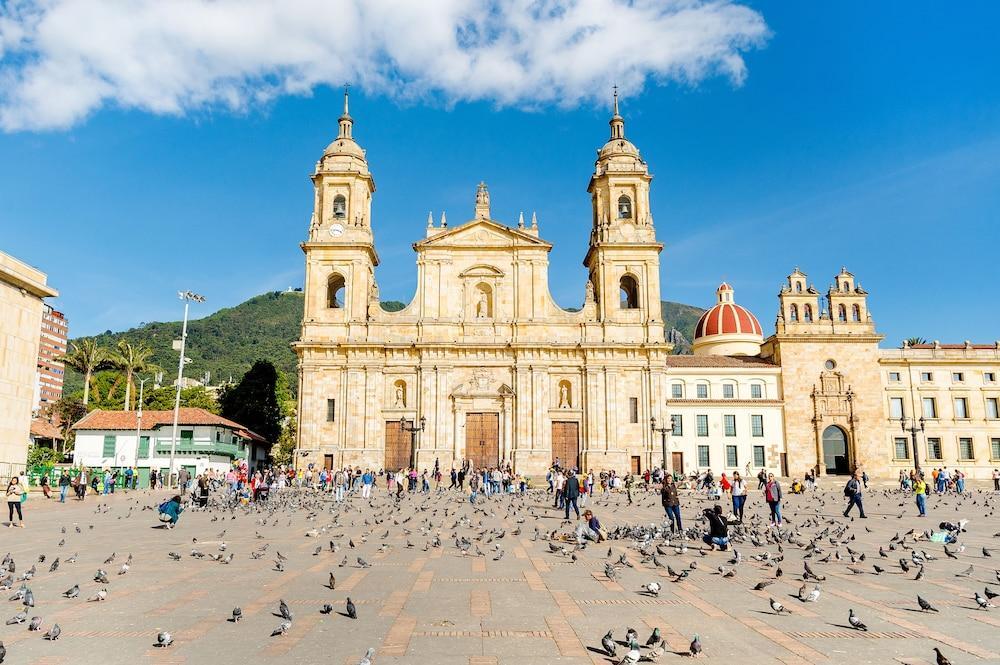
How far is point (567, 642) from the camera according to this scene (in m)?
7.50

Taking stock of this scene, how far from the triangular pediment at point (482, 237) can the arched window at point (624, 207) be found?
6.24 metres

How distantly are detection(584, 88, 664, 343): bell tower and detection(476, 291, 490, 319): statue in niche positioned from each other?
769cm

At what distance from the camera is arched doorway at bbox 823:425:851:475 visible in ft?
179

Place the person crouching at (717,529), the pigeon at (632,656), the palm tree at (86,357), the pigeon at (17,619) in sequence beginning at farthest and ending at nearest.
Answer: the palm tree at (86,357) < the person crouching at (717,529) < the pigeon at (17,619) < the pigeon at (632,656)

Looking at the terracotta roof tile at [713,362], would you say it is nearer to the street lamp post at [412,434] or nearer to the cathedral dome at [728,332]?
the cathedral dome at [728,332]

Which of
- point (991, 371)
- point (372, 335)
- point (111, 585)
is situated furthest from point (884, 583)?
point (991, 371)

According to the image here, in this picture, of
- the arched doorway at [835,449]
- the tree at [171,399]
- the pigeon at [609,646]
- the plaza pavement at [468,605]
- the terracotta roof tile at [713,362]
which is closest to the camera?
the pigeon at [609,646]

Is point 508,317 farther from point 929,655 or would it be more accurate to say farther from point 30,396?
point 929,655

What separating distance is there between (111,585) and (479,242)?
1554 inches

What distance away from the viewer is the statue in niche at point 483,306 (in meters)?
48.6

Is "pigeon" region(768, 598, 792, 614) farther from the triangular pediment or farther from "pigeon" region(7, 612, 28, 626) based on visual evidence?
the triangular pediment

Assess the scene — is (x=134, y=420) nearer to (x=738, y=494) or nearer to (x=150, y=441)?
(x=150, y=441)

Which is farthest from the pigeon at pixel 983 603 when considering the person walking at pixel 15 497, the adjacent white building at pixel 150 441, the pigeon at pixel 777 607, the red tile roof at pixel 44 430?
the red tile roof at pixel 44 430

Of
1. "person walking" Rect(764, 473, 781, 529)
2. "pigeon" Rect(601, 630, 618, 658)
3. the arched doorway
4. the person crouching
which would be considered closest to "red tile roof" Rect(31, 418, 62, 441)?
"person walking" Rect(764, 473, 781, 529)
